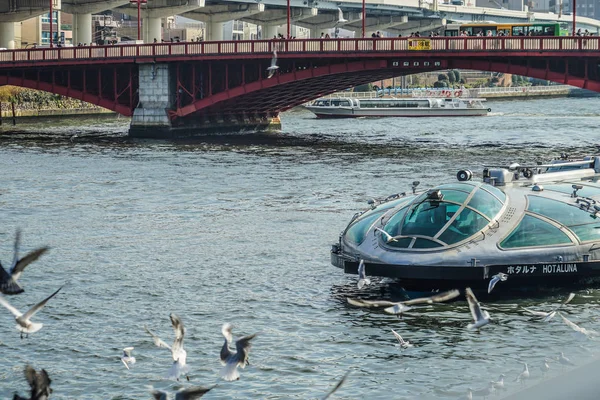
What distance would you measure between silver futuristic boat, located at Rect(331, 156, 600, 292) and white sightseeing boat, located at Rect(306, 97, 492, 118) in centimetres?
9447

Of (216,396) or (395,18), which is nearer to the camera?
(216,396)

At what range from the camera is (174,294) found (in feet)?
113

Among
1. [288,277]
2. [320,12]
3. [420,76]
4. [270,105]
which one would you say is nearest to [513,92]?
[420,76]

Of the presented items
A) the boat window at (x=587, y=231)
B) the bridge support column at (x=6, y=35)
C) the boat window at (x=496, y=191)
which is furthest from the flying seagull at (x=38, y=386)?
the bridge support column at (x=6, y=35)

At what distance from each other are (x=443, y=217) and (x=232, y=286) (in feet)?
20.9

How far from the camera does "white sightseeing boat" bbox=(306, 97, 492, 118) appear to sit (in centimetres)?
12888

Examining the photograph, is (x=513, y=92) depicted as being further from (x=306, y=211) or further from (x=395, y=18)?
(x=306, y=211)

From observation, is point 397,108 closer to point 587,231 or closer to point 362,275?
point 587,231

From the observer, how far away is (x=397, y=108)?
12975cm

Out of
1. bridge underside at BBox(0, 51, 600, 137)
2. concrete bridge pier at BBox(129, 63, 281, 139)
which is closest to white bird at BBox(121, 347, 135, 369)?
bridge underside at BBox(0, 51, 600, 137)

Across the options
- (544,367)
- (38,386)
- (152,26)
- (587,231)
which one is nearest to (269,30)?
(152,26)

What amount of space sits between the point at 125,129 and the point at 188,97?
28.9 ft

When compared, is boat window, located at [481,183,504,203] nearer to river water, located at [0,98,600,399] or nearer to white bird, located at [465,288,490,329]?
river water, located at [0,98,600,399]

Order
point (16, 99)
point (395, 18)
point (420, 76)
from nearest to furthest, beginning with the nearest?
point (16, 99)
point (395, 18)
point (420, 76)
